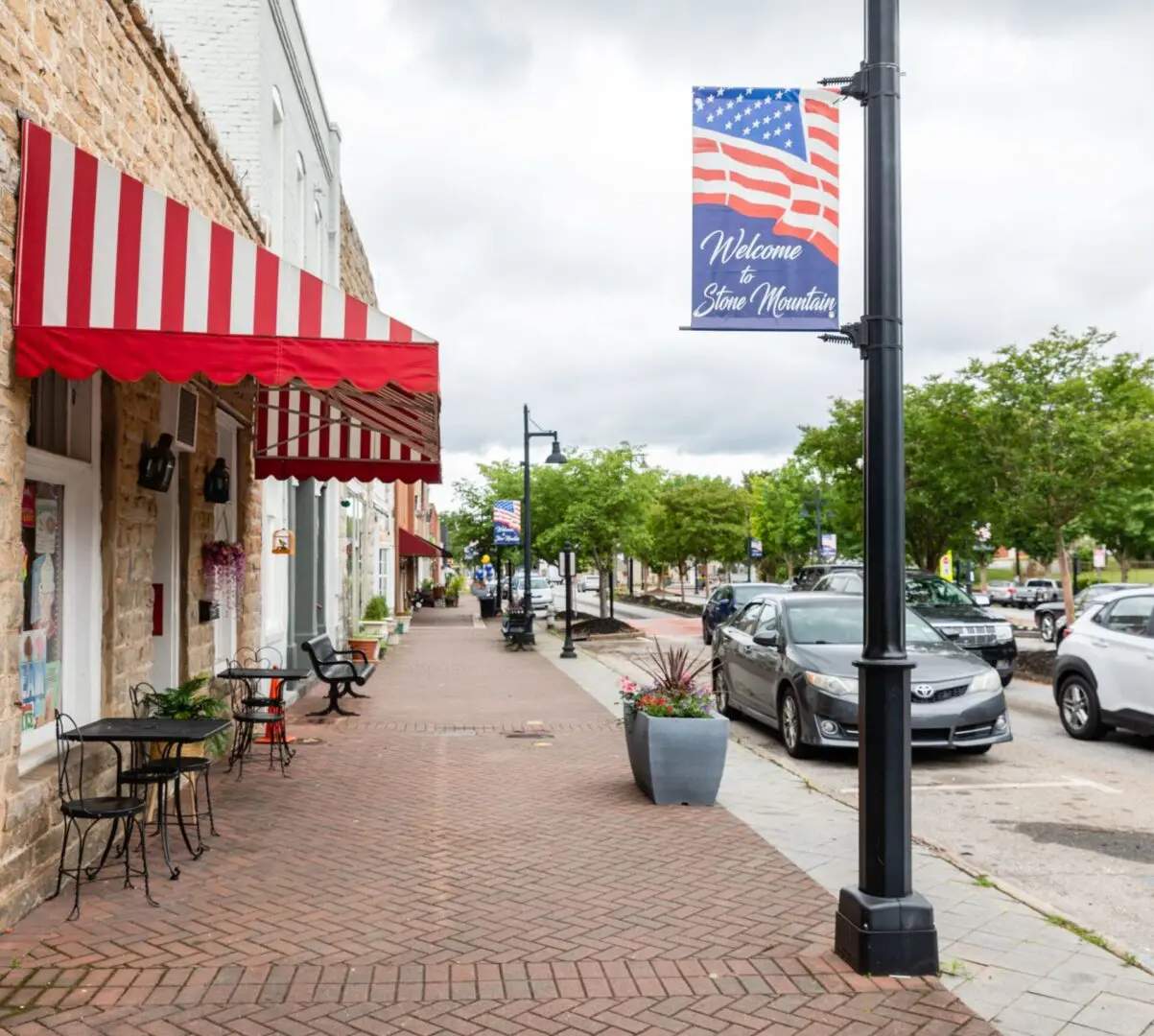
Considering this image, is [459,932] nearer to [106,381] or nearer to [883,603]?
[883,603]

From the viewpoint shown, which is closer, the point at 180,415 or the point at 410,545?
the point at 180,415

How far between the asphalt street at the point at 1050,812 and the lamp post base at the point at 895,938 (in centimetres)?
121

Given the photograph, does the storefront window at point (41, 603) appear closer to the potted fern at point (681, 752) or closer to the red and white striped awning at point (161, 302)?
the red and white striped awning at point (161, 302)

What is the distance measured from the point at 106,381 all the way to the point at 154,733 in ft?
8.05

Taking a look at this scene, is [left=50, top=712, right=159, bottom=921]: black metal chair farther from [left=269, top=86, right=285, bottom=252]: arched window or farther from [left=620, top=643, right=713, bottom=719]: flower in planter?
[left=269, top=86, right=285, bottom=252]: arched window

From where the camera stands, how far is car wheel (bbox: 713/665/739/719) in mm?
13086

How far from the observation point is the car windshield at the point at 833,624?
11.0 meters

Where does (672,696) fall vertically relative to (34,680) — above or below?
below

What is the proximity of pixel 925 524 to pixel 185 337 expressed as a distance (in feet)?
79.2

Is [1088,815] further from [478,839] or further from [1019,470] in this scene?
[1019,470]

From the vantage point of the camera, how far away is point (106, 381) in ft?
23.3

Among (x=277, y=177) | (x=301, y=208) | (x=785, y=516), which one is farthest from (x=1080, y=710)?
(x=785, y=516)

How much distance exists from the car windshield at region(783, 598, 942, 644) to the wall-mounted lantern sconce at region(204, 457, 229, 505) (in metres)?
5.62

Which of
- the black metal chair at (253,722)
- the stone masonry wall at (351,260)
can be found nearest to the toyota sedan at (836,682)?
the black metal chair at (253,722)
